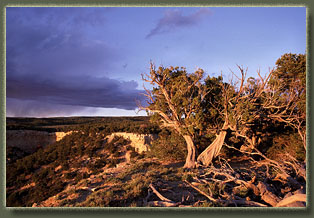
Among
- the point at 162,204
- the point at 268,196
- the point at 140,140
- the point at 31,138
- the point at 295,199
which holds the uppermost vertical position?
the point at 295,199

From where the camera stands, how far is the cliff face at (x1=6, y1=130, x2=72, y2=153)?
90.4 ft

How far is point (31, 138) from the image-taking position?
96.3 ft

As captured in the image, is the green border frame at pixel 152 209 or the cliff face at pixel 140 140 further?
the cliff face at pixel 140 140

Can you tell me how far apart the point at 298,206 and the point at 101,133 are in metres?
23.4

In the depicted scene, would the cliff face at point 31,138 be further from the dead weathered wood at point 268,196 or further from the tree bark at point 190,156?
the dead weathered wood at point 268,196

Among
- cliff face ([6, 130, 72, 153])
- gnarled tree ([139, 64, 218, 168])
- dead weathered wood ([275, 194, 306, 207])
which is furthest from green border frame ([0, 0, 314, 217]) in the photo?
cliff face ([6, 130, 72, 153])

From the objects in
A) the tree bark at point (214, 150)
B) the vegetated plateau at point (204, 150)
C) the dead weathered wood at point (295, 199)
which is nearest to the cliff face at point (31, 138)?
the vegetated plateau at point (204, 150)

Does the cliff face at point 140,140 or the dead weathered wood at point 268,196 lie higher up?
the dead weathered wood at point 268,196

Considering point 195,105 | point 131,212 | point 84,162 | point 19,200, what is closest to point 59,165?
point 84,162

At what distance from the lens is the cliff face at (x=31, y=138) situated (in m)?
27.6

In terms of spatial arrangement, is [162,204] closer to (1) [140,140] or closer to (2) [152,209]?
(2) [152,209]

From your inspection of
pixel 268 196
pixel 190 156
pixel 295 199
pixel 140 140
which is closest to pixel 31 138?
pixel 140 140

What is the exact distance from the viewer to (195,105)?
11.7m

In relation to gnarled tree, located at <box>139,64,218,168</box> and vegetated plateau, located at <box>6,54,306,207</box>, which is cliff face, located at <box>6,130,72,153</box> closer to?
vegetated plateau, located at <box>6,54,306,207</box>
